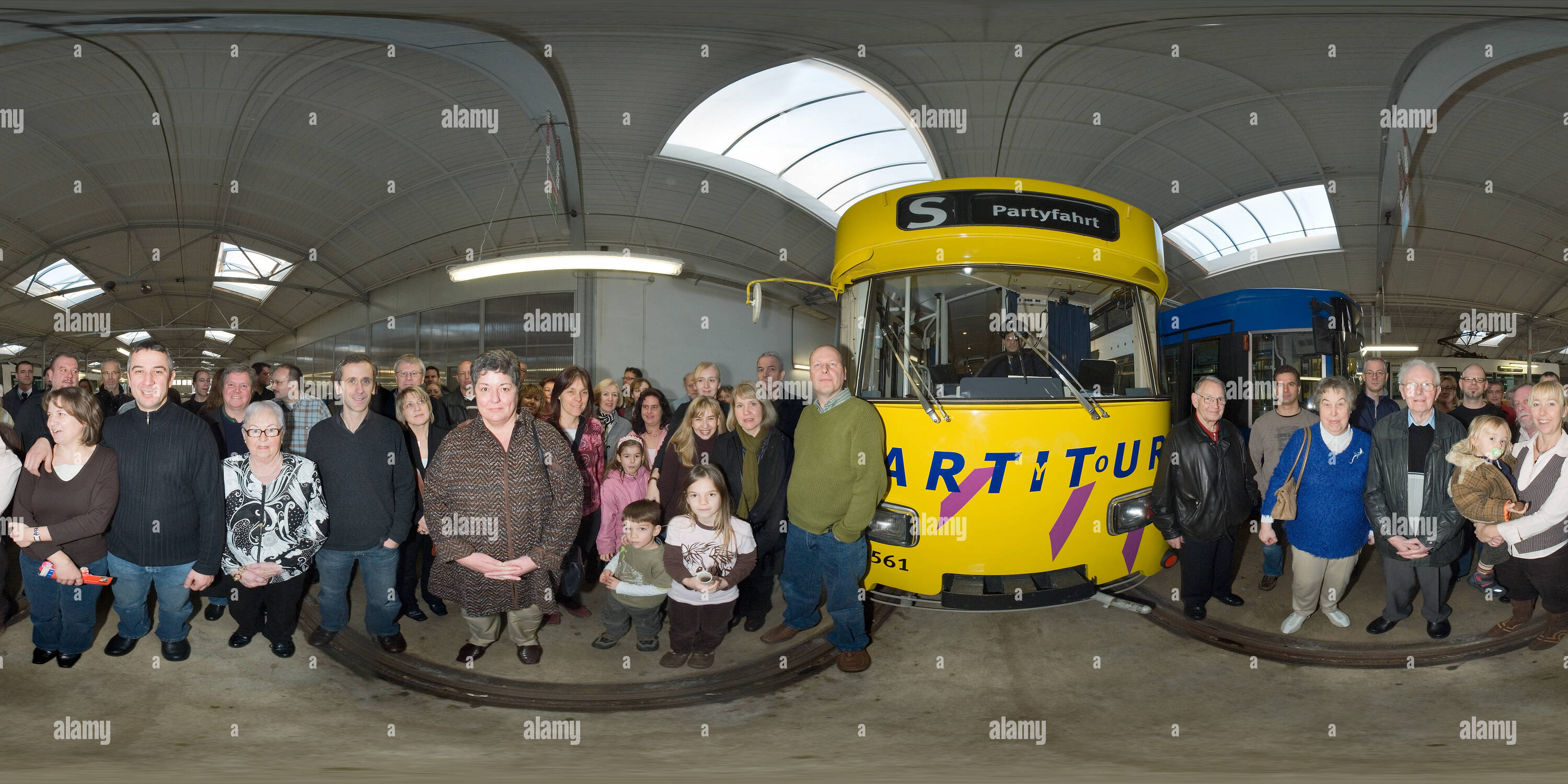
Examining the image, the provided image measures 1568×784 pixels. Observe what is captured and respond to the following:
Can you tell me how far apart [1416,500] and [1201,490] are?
2.74 feet

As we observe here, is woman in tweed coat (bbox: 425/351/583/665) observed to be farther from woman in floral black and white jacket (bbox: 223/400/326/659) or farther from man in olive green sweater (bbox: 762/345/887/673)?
man in olive green sweater (bbox: 762/345/887/673)

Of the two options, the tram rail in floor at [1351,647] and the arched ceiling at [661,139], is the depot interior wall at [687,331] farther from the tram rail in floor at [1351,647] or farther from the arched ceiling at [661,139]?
the tram rail in floor at [1351,647]

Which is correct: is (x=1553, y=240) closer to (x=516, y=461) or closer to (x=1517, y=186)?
(x=1517, y=186)

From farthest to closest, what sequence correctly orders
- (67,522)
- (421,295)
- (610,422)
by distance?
(610,422) → (421,295) → (67,522)

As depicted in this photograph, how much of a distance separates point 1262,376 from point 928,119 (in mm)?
3125

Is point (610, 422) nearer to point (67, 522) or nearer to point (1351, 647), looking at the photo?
point (67, 522)

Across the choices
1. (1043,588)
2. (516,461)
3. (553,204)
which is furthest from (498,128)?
(1043,588)

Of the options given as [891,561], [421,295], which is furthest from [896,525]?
[421,295]

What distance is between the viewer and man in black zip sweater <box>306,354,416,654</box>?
2934mm

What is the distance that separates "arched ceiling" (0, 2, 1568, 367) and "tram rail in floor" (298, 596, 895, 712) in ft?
5.21

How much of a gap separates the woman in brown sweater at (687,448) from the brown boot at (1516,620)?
3739 millimetres

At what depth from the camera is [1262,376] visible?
419 cm

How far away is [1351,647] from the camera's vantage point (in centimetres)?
289

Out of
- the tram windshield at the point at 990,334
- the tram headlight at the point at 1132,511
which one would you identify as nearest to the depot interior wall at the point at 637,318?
the tram windshield at the point at 990,334
